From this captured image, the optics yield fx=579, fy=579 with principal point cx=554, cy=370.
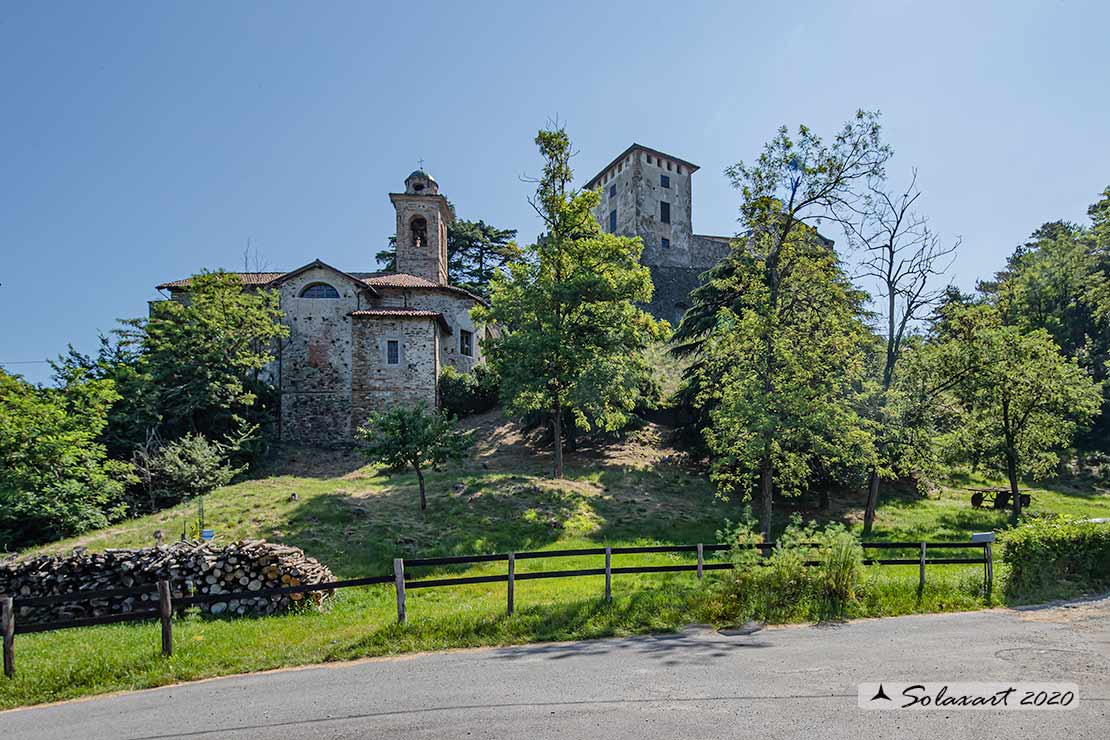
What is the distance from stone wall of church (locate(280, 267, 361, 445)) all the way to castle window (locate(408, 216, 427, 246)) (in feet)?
29.9

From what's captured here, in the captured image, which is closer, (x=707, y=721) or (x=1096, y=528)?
(x=707, y=721)

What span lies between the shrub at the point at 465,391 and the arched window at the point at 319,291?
7400mm

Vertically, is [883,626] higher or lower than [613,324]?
lower

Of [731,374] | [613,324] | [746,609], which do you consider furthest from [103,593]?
[613,324]

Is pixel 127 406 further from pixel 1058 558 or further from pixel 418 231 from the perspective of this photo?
pixel 1058 558

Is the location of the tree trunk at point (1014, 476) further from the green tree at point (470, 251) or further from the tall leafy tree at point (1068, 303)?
the green tree at point (470, 251)

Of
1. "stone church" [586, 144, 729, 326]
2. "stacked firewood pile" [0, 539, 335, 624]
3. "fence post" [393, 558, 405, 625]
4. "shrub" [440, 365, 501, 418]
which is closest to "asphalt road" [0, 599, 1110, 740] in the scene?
"fence post" [393, 558, 405, 625]

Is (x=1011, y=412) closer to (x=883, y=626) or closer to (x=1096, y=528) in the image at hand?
(x=1096, y=528)

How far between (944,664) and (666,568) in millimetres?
4395

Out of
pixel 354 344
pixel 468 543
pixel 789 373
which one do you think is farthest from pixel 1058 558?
pixel 354 344

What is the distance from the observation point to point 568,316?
894 inches

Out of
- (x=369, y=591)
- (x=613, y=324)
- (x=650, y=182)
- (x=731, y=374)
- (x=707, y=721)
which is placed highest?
(x=650, y=182)

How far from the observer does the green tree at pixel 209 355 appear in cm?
2661

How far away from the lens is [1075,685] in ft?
20.7
